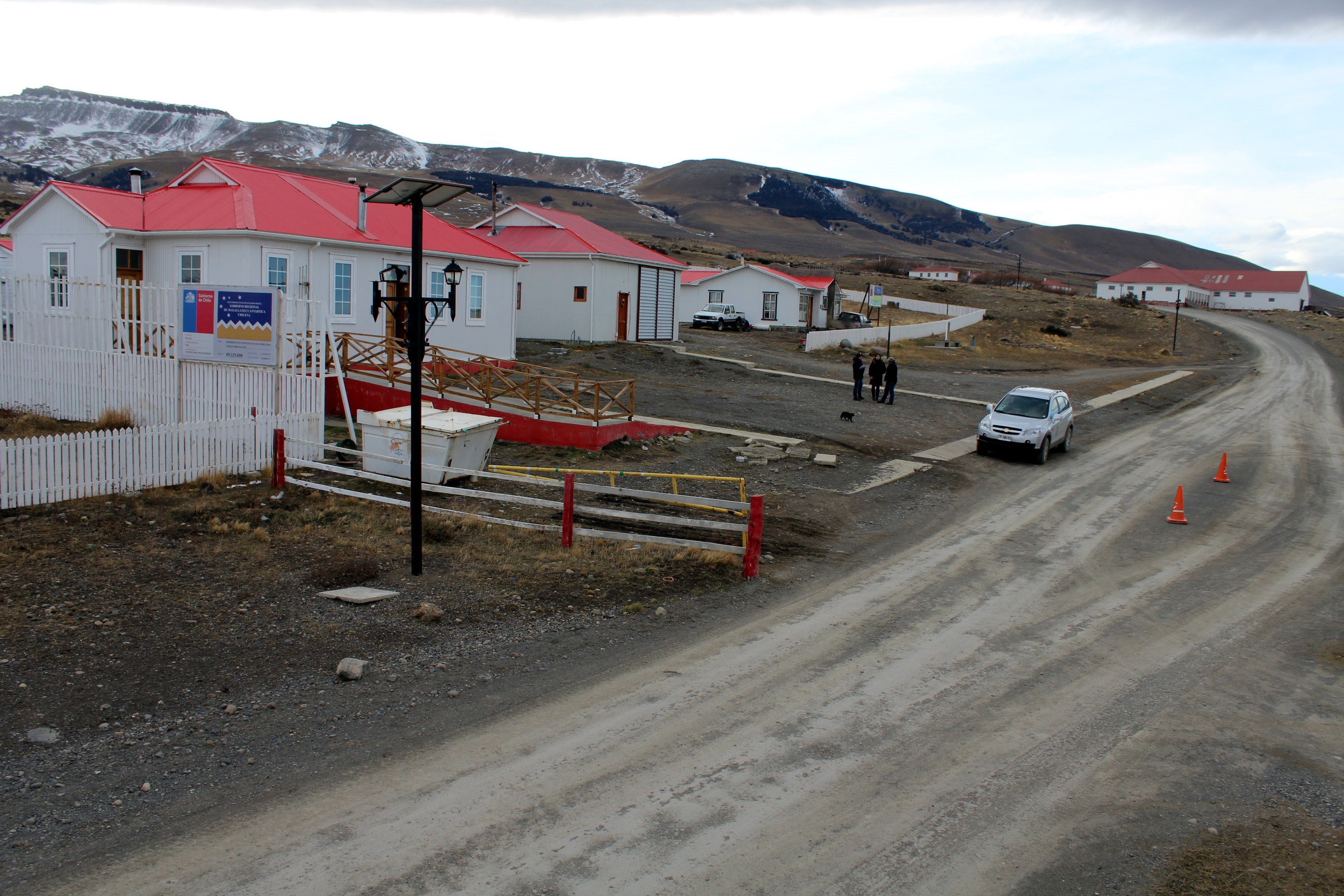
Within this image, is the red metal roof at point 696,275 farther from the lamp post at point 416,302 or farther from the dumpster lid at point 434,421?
the lamp post at point 416,302

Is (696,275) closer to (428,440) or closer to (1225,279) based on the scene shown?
(428,440)

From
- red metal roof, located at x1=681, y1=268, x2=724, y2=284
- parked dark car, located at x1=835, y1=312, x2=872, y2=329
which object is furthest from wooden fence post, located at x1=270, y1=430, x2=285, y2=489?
parked dark car, located at x1=835, y1=312, x2=872, y2=329

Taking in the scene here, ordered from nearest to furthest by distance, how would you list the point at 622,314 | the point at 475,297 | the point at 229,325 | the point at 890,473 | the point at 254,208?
the point at 229,325 → the point at 890,473 → the point at 254,208 → the point at 475,297 → the point at 622,314

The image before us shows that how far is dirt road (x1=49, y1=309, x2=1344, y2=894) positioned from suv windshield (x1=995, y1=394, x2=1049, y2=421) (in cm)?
896

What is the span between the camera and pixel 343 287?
76.1 ft

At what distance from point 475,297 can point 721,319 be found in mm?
28651

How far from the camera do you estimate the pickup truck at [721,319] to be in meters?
54.0

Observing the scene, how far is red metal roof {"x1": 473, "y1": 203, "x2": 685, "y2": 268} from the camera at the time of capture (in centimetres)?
3756

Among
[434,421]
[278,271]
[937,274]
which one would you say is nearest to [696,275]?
[278,271]

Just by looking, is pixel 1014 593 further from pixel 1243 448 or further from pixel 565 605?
pixel 1243 448

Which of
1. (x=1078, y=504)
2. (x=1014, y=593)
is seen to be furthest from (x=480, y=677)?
(x=1078, y=504)

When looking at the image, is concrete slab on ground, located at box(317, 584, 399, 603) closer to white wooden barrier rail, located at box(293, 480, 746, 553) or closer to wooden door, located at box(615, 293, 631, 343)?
white wooden barrier rail, located at box(293, 480, 746, 553)

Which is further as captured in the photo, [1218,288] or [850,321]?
[1218,288]

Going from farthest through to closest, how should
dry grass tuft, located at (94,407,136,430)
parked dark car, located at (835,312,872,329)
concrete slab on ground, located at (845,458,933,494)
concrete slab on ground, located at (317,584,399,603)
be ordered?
parked dark car, located at (835,312,872,329) → concrete slab on ground, located at (845,458,933,494) → dry grass tuft, located at (94,407,136,430) → concrete slab on ground, located at (317,584,399,603)
